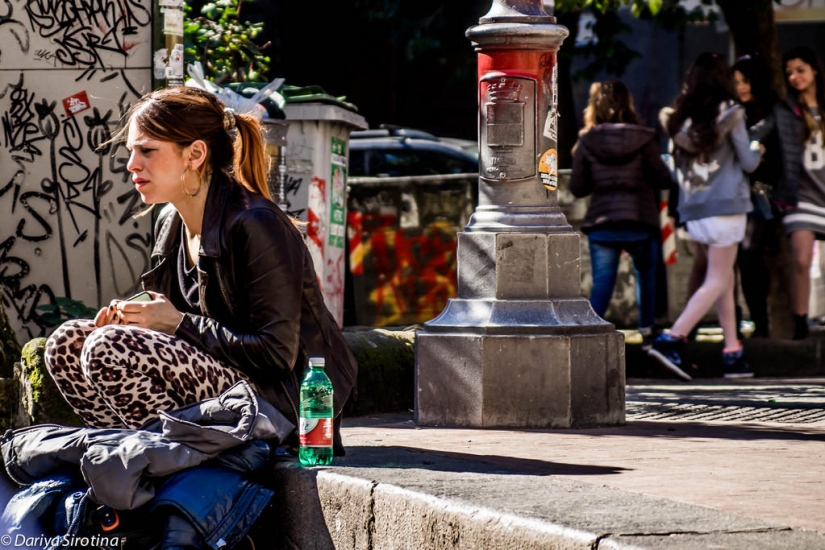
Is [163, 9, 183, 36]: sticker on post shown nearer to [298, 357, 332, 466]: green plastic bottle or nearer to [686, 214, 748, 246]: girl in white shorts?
[686, 214, 748, 246]: girl in white shorts

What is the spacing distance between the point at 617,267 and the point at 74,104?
11.8 feet

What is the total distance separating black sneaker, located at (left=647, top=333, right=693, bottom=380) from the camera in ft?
29.5

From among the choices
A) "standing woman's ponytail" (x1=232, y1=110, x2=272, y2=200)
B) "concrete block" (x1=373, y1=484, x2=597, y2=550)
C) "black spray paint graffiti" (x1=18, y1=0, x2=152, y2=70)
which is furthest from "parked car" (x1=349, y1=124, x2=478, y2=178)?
"concrete block" (x1=373, y1=484, x2=597, y2=550)

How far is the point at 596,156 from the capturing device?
→ 30.0 feet

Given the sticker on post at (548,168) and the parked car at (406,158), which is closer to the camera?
the sticker on post at (548,168)

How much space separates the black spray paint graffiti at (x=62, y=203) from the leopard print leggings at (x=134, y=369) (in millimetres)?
3116

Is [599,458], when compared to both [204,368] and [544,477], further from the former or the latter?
[204,368]

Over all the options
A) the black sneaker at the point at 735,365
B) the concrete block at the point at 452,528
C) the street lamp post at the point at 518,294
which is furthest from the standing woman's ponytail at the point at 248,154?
the black sneaker at the point at 735,365

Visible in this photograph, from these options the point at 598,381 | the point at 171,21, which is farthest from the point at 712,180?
the point at 171,21

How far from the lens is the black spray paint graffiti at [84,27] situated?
7.64m

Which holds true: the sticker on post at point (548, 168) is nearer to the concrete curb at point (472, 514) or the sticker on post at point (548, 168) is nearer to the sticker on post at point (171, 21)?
the concrete curb at point (472, 514)

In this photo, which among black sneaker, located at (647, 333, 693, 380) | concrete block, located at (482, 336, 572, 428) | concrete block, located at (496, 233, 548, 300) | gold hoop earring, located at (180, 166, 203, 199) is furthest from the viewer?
black sneaker, located at (647, 333, 693, 380)

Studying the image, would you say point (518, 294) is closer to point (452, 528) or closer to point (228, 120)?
point (228, 120)

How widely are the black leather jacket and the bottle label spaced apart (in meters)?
0.23
